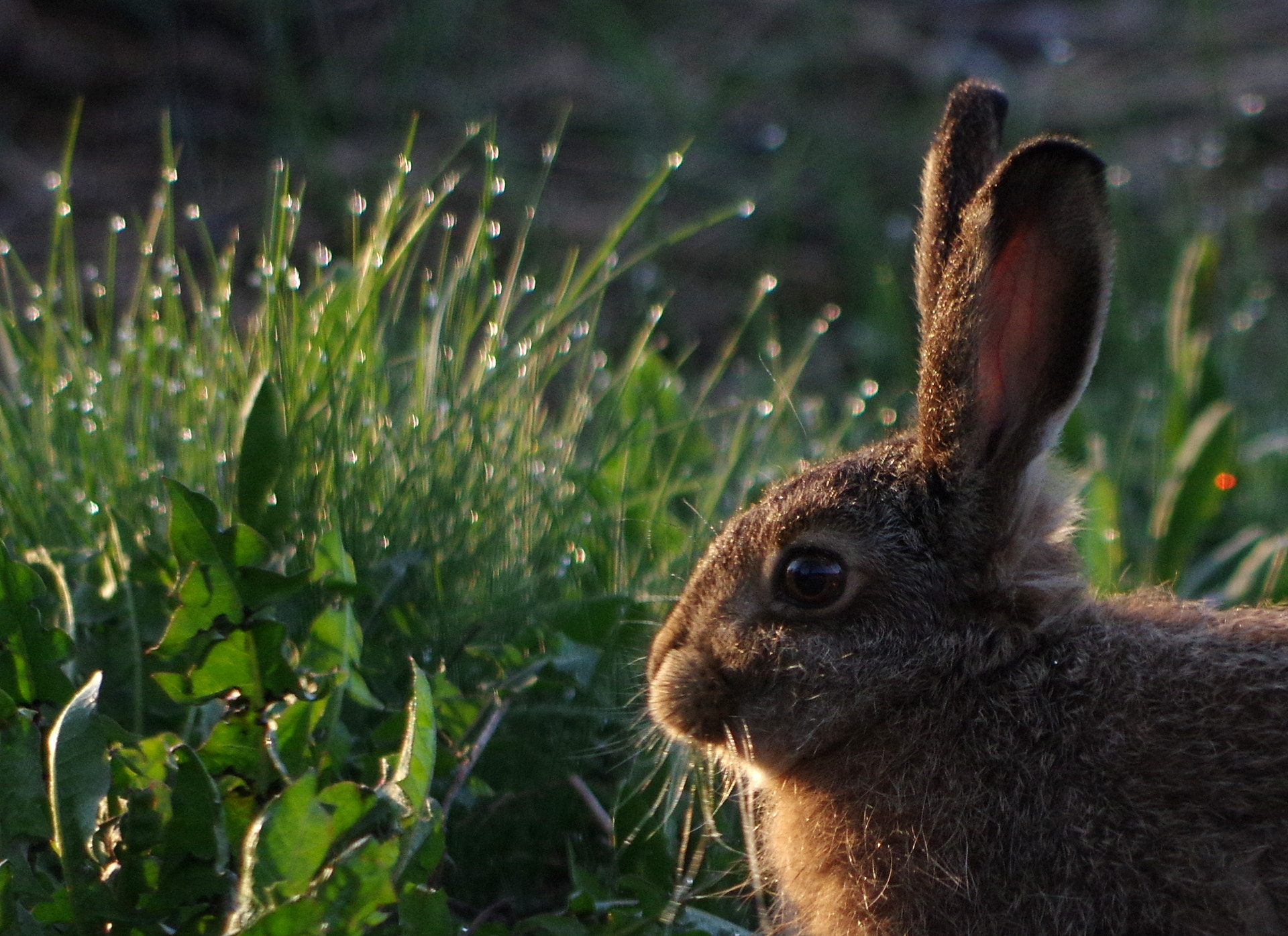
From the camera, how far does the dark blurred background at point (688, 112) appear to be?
603 centimetres

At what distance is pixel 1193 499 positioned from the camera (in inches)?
148

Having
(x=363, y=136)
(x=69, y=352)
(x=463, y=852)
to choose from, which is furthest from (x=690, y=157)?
(x=463, y=852)

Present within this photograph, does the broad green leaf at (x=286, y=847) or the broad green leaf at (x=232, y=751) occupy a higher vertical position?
the broad green leaf at (x=232, y=751)

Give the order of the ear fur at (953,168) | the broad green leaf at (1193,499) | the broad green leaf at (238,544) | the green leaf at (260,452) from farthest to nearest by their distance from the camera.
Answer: the broad green leaf at (1193,499) < the ear fur at (953,168) < the green leaf at (260,452) < the broad green leaf at (238,544)

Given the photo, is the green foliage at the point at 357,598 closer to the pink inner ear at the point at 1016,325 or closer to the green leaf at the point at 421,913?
the green leaf at the point at 421,913

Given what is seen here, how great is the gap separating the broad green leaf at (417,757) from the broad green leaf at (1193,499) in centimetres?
245

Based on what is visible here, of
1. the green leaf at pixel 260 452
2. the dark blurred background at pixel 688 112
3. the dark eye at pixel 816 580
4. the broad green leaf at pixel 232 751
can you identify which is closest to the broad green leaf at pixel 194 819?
the broad green leaf at pixel 232 751

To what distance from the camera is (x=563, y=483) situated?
303 centimetres

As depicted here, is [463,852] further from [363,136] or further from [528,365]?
[363,136]

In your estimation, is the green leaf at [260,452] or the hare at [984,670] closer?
the hare at [984,670]

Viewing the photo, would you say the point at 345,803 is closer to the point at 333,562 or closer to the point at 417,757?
the point at 417,757

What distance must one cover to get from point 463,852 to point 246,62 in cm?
538

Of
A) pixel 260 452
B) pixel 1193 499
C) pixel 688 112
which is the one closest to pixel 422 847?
pixel 260 452

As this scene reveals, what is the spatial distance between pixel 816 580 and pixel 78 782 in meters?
1.24
